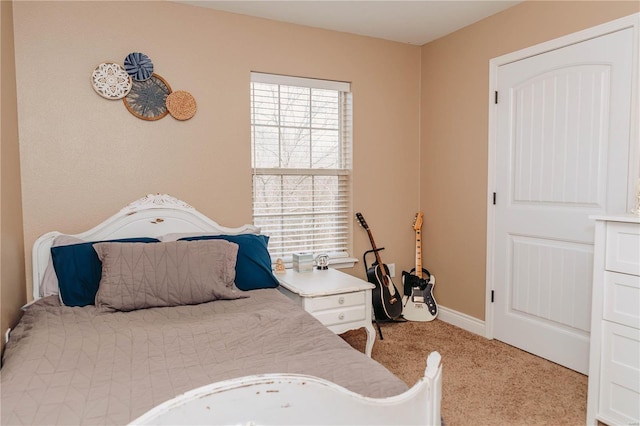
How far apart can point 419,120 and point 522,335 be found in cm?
200

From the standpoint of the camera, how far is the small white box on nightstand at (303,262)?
3111mm

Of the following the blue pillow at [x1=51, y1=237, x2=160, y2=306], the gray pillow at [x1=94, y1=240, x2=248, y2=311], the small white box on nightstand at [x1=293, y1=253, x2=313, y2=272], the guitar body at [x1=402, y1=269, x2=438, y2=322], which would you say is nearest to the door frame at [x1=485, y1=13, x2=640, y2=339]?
the guitar body at [x1=402, y1=269, x2=438, y2=322]

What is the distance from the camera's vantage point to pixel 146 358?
1538mm

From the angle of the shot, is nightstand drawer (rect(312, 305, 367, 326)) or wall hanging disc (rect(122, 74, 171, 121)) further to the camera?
wall hanging disc (rect(122, 74, 171, 121))

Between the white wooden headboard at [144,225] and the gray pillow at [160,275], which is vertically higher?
the white wooden headboard at [144,225]

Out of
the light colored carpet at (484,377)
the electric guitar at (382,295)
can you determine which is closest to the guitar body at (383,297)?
the electric guitar at (382,295)

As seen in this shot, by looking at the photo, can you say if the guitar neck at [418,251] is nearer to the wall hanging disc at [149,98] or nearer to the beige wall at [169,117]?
the beige wall at [169,117]

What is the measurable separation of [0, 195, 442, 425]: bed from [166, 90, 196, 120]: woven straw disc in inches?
22.9

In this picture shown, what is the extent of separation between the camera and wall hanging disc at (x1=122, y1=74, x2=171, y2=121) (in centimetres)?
278

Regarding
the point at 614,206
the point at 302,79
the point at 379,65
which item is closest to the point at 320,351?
the point at 614,206

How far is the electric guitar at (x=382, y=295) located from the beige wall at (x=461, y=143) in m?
0.52

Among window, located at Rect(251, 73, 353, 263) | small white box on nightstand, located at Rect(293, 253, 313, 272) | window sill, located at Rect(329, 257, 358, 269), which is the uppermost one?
window, located at Rect(251, 73, 353, 263)

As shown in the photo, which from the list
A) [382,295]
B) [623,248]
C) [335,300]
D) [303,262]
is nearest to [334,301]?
[335,300]

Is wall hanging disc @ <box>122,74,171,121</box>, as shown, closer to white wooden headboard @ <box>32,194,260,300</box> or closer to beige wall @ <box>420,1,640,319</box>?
white wooden headboard @ <box>32,194,260,300</box>
